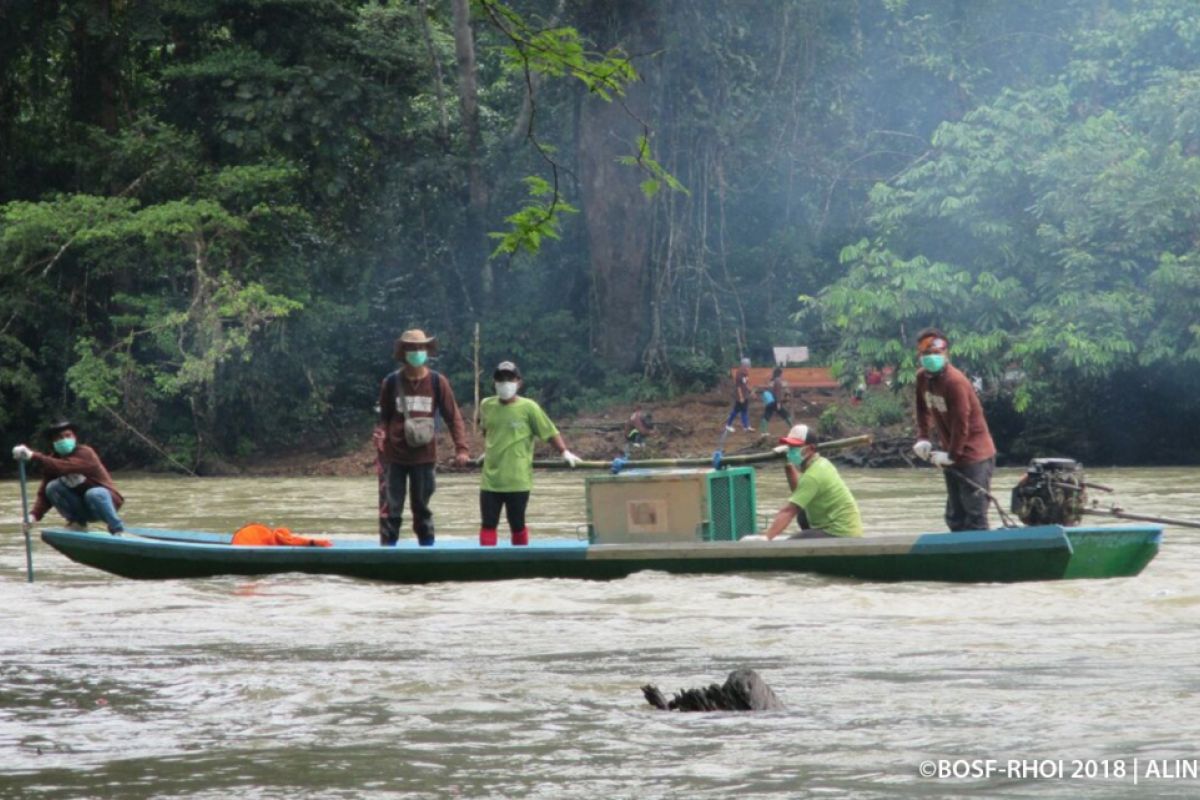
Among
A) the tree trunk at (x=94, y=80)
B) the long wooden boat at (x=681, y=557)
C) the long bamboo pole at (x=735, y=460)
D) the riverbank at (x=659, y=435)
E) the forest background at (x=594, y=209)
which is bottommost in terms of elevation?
the long wooden boat at (x=681, y=557)

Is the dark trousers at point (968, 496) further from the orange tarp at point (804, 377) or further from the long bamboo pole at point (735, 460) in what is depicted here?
the orange tarp at point (804, 377)

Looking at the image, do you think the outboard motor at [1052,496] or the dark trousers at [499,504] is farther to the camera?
the dark trousers at [499,504]

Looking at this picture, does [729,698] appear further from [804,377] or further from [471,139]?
[471,139]

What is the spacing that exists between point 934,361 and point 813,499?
1.30m

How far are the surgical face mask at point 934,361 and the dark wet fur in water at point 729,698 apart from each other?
4.44 metres

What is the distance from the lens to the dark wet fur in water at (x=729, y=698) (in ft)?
26.7

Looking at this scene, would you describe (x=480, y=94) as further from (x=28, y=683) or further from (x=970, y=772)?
(x=970, y=772)

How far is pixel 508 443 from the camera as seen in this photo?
13.5m

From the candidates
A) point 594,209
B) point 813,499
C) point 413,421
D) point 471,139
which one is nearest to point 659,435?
point 594,209

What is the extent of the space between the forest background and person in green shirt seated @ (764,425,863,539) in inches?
617

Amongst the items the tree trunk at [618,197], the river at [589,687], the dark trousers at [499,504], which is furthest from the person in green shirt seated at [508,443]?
the tree trunk at [618,197]

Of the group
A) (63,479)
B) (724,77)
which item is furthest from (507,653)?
(724,77)

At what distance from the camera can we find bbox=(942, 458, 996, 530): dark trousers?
12367 millimetres

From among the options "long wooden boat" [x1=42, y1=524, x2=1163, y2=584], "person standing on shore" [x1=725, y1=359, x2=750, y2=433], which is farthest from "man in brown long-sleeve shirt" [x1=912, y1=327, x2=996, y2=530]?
"person standing on shore" [x1=725, y1=359, x2=750, y2=433]
